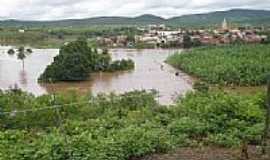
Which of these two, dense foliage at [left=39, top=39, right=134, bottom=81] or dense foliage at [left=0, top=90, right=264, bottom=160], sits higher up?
dense foliage at [left=0, top=90, right=264, bottom=160]

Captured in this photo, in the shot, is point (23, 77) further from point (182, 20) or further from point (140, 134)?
point (182, 20)

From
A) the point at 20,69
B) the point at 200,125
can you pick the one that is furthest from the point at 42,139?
the point at 20,69

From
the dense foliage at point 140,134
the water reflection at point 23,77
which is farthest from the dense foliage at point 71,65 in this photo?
the dense foliage at point 140,134

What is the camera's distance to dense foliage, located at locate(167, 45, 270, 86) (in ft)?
80.5

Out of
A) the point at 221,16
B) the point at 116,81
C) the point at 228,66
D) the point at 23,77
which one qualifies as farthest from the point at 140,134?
the point at 221,16

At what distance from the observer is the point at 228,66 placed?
27.1 metres

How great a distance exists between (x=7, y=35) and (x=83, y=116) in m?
56.1

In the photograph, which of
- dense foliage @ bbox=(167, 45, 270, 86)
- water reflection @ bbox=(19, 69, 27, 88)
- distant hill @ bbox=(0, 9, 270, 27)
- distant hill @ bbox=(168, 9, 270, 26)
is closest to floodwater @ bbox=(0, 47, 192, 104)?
water reflection @ bbox=(19, 69, 27, 88)

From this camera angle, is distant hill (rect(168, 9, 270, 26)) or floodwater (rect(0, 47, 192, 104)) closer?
floodwater (rect(0, 47, 192, 104))

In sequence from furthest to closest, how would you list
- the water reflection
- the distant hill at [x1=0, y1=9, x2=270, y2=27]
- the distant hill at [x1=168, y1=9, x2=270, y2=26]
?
1. the distant hill at [x1=168, y1=9, x2=270, y2=26]
2. the distant hill at [x1=0, y1=9, x2=270, y2=27]
3. the water reflection

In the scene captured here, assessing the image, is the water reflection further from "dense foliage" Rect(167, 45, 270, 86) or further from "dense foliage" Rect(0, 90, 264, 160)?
"dense foliage" Rect(0, 90, 264, 160)

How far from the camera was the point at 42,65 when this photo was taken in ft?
118

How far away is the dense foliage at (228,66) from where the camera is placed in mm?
24547

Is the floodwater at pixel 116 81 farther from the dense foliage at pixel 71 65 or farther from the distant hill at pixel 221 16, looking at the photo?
the distant hill at pixel 221 16
